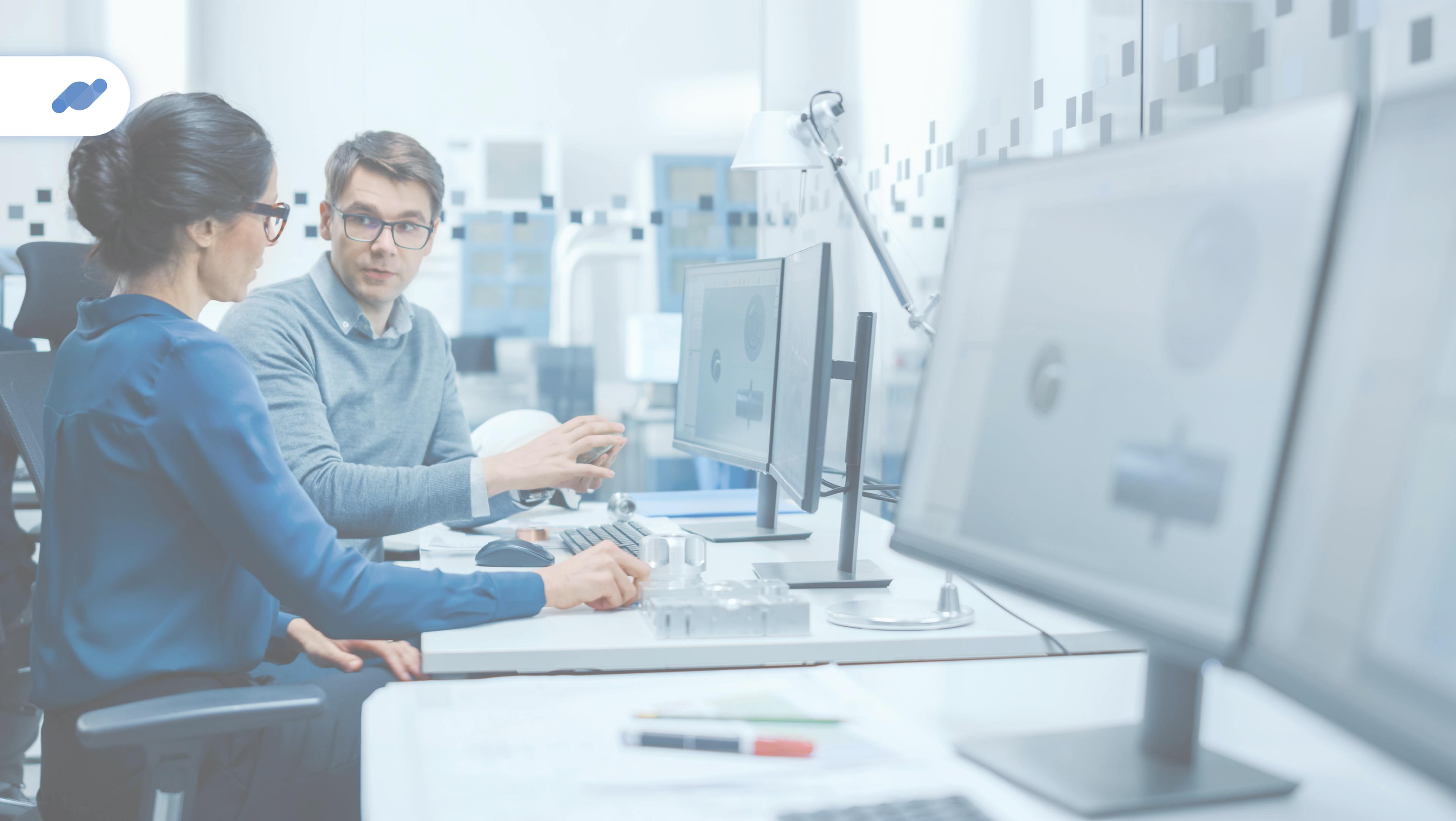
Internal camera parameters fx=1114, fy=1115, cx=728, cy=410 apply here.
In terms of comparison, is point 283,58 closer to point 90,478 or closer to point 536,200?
point 536,200

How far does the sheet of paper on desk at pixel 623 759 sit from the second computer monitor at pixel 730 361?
0.83 m

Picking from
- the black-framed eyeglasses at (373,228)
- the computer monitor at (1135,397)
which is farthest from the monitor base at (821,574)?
the black-framed eyeglasses at (373,228)

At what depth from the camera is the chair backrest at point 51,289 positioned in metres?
1.88

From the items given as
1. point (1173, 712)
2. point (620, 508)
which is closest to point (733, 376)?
point (620, 508)

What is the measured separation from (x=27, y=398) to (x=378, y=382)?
560 mm

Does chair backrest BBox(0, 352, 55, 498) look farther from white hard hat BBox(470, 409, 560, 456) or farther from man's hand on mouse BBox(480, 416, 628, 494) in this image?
white hard hat BBox(470, 409, 560, 456)

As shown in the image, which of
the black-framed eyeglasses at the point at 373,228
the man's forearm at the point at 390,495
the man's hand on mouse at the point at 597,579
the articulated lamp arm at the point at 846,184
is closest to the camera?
the man's hand on mouse at the point at 597,579

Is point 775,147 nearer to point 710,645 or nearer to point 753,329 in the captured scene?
point 753,329

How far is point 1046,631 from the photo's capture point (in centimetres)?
127

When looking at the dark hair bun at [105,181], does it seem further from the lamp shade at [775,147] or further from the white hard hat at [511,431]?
the lamp shade at [775,147]

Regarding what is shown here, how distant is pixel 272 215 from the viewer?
133 centimetres

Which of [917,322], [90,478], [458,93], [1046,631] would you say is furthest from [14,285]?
[1046,631]

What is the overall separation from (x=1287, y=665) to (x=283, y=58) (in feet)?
11.8

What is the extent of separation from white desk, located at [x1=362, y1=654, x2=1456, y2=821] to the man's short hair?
1.31 meters
